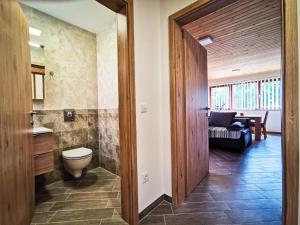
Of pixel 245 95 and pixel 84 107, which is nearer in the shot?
pixel 84 107

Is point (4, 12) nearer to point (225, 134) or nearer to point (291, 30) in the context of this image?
point (291, 30)

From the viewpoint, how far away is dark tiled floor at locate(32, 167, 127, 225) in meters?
1.50

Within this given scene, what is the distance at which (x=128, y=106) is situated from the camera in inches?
54.9

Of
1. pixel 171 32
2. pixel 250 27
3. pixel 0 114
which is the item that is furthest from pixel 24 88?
pixel 250 27

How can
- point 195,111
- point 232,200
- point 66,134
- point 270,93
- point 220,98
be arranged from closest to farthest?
point 232,200, point 195,111, point 66,134, point 270,93, point 220,98

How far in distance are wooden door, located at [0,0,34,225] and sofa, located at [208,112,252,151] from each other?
372cm

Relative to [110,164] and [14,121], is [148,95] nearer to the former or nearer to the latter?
[14,121]

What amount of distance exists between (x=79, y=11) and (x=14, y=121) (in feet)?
6.15

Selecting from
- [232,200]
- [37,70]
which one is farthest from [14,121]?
[232,200]

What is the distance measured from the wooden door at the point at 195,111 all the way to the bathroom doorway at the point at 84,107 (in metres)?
0.78

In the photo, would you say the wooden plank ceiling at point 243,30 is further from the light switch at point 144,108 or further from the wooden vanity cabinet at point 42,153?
the wooden vanity cabinet at point 42,153

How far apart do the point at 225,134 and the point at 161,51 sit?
2872mm

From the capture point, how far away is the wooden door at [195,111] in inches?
73.5

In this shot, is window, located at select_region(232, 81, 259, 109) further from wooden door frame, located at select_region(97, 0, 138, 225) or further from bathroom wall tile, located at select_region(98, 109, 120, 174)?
wooden door frame, located at select_region(97, 0, 138, 225)
